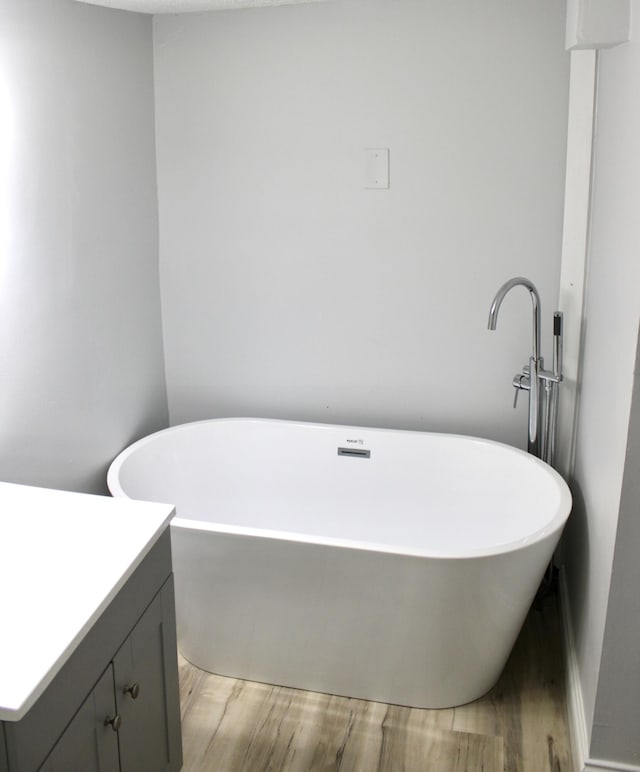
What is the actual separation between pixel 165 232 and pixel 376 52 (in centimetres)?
96

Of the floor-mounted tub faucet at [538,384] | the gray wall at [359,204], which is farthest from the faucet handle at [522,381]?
the gray wall at [359,204]

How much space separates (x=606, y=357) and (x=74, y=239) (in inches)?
59.7

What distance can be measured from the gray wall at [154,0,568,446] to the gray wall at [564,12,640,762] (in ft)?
0.93

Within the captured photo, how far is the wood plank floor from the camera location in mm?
2088

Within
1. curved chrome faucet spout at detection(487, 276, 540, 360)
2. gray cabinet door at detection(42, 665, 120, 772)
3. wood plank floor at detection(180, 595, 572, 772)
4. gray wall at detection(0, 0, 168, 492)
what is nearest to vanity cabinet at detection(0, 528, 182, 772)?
gray cabinet door at detection(42, 665, 120, 772)

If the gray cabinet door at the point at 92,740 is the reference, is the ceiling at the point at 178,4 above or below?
above

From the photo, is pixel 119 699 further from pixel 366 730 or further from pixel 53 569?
pixel 366 730

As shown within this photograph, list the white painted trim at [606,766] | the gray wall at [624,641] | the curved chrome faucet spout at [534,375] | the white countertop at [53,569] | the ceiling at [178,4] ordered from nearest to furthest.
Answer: the white countertop at [53,569] < the gray wall at [624,641] < the white painted trim at [606,766] < the ceiling at [178,4] < the curved chrome faucet spout at [534,375]

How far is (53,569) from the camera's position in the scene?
150 centimetres

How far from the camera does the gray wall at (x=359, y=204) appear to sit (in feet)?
8.43

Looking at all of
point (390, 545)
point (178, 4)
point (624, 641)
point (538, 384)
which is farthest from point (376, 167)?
point (624, 641)

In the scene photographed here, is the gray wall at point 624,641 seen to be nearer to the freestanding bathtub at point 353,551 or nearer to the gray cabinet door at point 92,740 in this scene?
the freestanding bathtub at point 353,551

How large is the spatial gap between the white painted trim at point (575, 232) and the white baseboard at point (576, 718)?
53cm

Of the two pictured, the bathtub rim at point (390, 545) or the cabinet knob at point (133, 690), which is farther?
the bathtub rim at point (390, 545)
